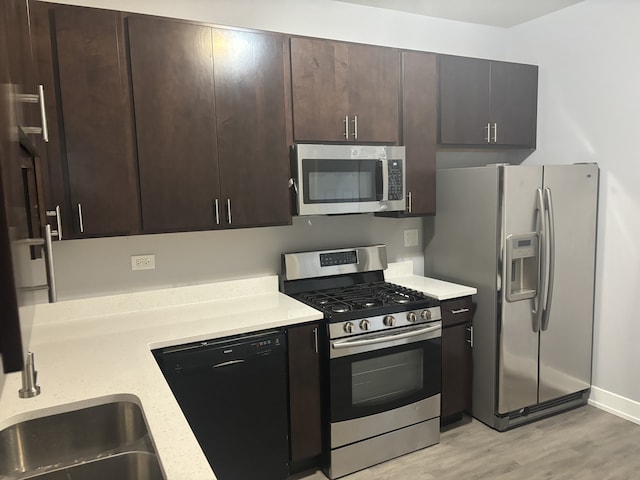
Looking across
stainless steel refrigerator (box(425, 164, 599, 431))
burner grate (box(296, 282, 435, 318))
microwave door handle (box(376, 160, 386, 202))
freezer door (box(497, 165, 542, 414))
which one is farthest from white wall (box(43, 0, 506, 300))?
freezer door (box(497, 165, 542, 414))

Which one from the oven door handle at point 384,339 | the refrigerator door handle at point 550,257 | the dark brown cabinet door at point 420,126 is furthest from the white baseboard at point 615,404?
the dark brown cabinet door at point 420,126

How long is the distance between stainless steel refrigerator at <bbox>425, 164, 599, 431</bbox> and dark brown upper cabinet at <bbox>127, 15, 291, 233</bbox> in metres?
1.26

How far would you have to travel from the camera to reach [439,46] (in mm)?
3451

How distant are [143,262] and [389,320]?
142 centimetres

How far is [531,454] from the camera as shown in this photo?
273 centimetres

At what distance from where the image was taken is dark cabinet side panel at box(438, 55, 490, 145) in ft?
10.1

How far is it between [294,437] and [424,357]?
2.88 feet

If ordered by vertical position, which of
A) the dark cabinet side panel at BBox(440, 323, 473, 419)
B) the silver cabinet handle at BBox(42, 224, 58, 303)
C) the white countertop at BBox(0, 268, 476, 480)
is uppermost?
the silver cabinet handle at BBox(42, 224, 58, 303)

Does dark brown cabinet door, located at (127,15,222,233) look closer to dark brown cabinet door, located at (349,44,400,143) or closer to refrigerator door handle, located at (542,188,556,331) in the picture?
dark brown cabinet door, located at (349,44,400,143)

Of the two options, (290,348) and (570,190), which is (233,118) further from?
(570,190)

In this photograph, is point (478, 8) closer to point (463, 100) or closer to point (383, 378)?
point (463, 100)

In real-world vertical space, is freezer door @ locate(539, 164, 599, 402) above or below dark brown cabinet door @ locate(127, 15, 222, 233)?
below

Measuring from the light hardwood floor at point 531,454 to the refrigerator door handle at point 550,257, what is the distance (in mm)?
680

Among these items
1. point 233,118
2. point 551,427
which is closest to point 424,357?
point 551,427
